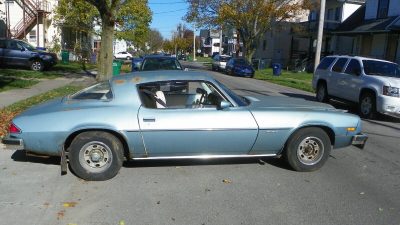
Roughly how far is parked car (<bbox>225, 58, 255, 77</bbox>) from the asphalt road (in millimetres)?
24890

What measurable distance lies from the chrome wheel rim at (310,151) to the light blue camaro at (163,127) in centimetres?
1

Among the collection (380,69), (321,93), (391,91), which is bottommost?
(321,93)

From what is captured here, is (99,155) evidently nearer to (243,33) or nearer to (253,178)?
(253,178)

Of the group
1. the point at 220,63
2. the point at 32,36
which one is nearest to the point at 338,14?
the point at 220,63

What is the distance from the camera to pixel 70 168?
6035mm

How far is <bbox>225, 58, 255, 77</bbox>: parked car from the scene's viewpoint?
1245 inches

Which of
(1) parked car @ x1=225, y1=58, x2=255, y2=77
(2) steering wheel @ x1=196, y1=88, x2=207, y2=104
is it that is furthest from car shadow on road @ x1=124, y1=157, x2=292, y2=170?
(1) parked car @ x1=225, y1=58, x2=255, y2=77

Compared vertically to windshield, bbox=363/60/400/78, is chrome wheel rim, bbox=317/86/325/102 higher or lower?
lower

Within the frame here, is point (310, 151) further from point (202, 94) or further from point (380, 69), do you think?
point (380, 69)

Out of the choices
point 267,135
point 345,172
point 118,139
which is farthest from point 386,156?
point 118,139

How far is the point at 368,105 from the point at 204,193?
815 cm

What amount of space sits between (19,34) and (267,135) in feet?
115

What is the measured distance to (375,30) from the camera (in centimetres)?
3069

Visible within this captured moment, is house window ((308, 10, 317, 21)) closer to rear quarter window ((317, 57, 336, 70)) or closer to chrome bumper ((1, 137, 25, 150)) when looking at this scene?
rear quarter window ((317, 57, 336, 70))
